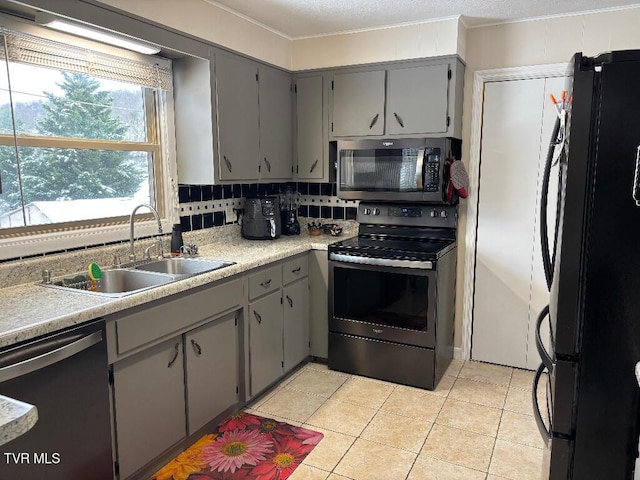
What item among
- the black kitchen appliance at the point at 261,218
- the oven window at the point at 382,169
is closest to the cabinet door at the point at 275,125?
the black kitchen appliance at the point at 261,218

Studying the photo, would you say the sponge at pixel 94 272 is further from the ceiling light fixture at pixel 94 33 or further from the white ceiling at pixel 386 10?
the white ceiling at pixel 386 10

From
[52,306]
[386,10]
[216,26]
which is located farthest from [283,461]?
[386,10]

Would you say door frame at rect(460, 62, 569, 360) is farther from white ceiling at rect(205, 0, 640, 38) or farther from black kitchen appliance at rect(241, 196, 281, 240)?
black kitchen appliance at rect(241, 196, 281, 240)

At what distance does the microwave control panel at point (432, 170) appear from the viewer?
10.3 ft

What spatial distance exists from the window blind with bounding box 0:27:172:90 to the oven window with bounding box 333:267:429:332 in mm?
1631

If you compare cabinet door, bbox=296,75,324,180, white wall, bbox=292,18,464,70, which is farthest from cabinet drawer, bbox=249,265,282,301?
white wall, bbox=292,18,464,70

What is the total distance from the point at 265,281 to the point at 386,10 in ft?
5.92

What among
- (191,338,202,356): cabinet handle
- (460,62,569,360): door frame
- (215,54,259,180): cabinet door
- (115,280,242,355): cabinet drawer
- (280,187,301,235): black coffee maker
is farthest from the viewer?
(280,187,301,235): black coffee maker

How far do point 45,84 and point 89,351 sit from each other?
133 cm

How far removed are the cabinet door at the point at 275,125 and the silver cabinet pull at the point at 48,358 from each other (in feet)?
5.98

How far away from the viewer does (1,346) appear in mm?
1477

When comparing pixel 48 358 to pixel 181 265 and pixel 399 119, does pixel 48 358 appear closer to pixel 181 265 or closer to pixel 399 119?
pixel 181 265

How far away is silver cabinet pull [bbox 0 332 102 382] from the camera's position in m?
1.48

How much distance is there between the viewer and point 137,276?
244cm
